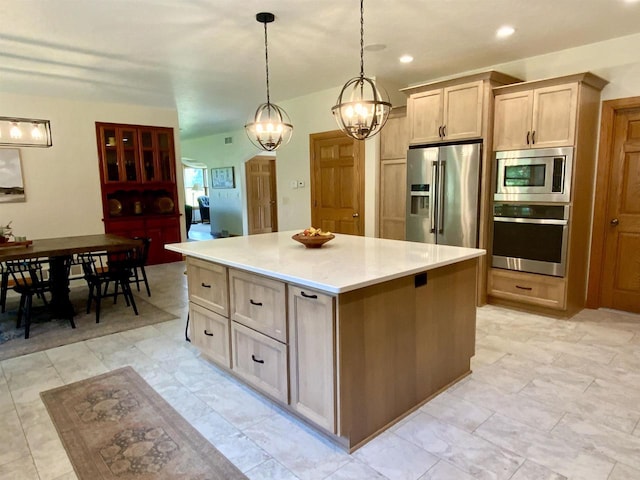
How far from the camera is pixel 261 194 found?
9.60 metres

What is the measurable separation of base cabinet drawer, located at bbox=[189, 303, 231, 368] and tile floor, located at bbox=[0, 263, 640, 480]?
145 mm

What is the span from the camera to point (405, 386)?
7.41ft

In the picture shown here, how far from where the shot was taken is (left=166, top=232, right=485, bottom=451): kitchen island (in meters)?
1.93

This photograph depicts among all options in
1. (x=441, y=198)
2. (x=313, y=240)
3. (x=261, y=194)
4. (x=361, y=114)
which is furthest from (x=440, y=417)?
(x=261, y=194)

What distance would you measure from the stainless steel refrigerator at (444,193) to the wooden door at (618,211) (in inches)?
48.7

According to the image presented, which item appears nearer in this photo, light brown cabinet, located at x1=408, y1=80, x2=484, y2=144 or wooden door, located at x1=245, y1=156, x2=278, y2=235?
light brown cabinet, located at x1=408, y1=80, x2=484, y2=144

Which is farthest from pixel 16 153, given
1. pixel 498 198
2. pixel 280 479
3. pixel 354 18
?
pixel 498 198

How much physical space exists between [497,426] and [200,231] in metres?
10.6

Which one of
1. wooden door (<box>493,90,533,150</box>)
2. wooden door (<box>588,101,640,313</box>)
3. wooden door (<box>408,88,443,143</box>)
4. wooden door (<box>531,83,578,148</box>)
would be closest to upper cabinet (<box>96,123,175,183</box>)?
wooden door (<box>408,88,443,143</box>)

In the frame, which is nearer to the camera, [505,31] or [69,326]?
[505,31]

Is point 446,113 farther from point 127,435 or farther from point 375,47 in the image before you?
point 127,435

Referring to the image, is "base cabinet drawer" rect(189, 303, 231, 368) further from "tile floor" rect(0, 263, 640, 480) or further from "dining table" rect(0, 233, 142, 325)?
"dining table" rect(0, 233, 142, 325)

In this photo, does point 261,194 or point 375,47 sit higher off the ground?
point 375,47

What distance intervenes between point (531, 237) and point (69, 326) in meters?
4.60
